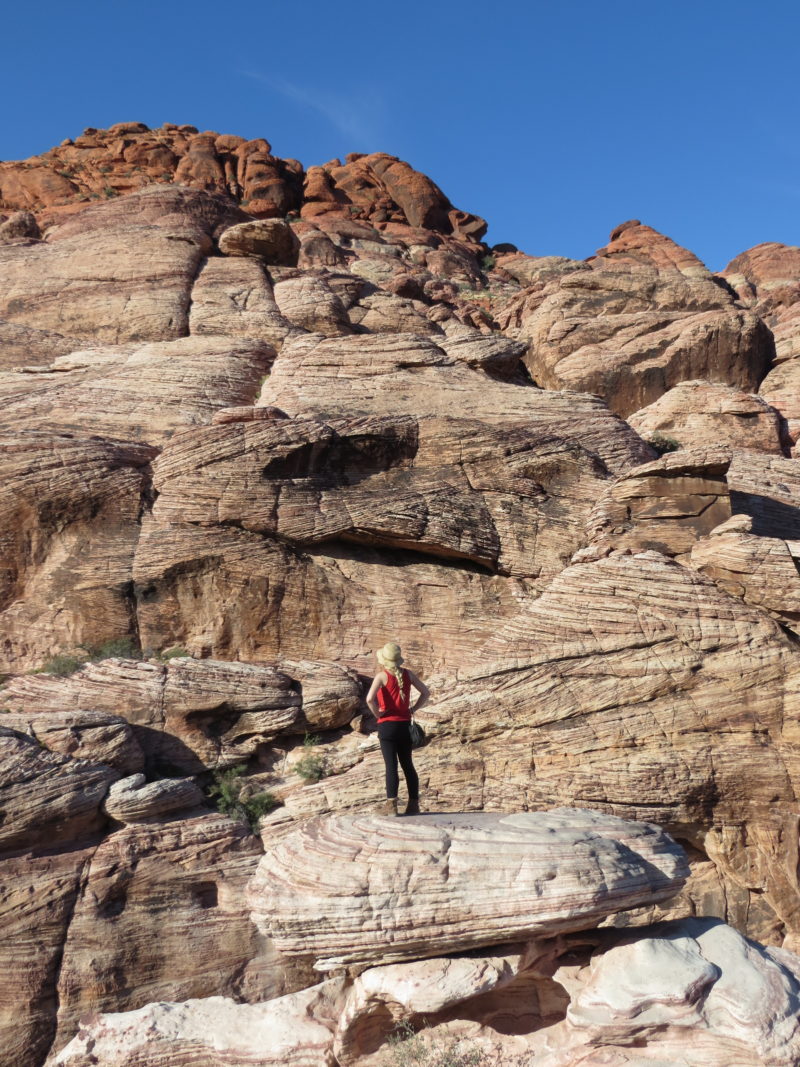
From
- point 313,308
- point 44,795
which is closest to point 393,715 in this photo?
point 44,795

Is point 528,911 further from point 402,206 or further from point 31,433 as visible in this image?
point 402,206

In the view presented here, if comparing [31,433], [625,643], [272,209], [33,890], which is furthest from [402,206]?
[33,890]

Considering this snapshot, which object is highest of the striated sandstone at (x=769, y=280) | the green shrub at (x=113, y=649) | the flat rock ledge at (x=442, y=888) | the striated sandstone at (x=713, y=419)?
the striated sandstone at (x=769, y=280)

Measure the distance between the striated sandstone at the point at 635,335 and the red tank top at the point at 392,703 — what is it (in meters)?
24.6

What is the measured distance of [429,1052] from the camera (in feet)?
31.3

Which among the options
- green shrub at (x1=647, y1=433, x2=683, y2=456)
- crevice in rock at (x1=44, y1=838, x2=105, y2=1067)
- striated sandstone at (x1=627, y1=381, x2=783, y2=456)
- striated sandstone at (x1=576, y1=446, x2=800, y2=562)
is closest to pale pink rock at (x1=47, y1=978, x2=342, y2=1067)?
crevice in rock at (x1=44, y1=838, x2=105, y2=1067)

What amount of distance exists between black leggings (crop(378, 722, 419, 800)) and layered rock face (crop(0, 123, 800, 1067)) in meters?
0.81

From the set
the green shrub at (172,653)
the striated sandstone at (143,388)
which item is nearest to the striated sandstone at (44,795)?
the green shrub at (172,653)

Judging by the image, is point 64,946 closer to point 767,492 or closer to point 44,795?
point 44,795

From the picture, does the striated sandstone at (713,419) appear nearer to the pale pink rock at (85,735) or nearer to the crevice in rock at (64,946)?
the pale pink rock at (85,735)

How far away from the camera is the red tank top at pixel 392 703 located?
11047 mm

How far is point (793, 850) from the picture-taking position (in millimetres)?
14031

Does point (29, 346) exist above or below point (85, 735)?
above

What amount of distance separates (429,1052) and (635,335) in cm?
3116
